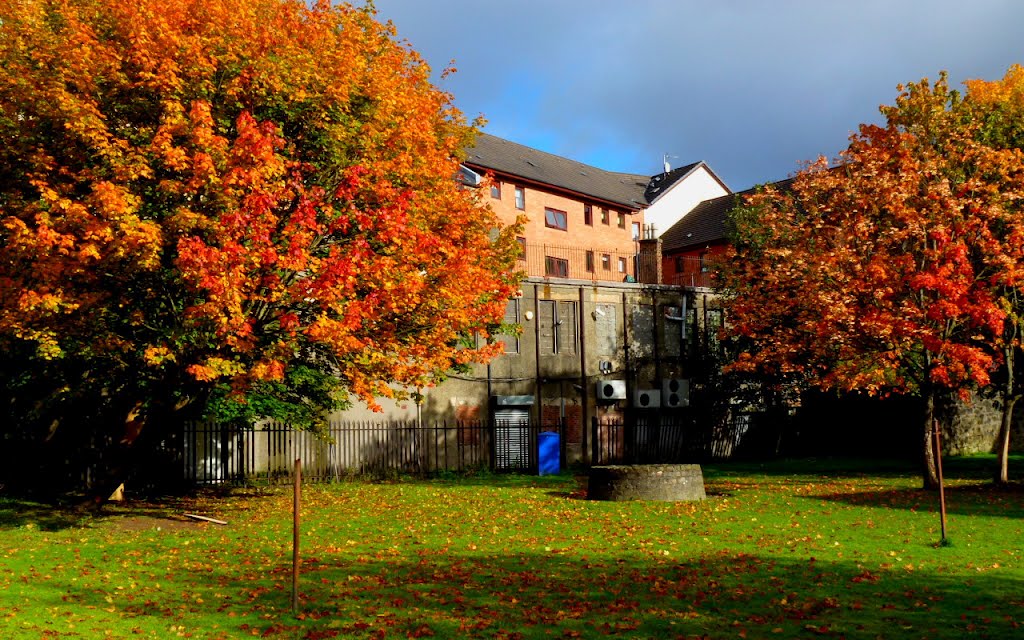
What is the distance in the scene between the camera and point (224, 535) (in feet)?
54.0

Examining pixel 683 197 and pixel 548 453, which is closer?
pixel 548 453

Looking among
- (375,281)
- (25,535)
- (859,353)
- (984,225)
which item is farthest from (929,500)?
Answer: (25,535)

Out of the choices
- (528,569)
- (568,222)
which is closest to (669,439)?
(568,222)

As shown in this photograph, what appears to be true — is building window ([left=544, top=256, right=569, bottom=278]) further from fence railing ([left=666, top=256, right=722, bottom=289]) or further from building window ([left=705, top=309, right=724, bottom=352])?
building window ([left=705, top=309, right=724, bottom=352])

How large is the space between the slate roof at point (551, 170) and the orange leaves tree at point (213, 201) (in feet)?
110

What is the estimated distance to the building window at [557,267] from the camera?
168 ft

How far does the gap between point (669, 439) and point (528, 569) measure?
1096 inches

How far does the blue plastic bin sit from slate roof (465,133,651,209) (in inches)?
907

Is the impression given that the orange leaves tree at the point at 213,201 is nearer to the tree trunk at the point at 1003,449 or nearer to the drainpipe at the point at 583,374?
the tree trunk at the point at 1003,449

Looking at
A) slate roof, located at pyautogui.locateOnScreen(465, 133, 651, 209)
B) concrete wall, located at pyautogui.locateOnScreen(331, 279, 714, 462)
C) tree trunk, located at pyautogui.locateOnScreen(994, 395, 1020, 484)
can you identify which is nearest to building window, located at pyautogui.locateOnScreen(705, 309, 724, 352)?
concrete wall, located at pyautogui.locateOnScreen(331, 279, 714, 462)

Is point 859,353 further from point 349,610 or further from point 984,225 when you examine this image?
point 349,610

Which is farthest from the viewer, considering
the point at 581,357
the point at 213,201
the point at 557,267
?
the point at 557,267

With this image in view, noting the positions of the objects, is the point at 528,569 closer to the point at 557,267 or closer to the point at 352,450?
the point at 352,450

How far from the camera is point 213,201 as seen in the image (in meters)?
15.8
